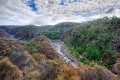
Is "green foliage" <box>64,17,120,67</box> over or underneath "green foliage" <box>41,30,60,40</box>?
over

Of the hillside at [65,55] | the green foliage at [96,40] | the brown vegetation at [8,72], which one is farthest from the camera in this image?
the green foliage at [96,40]

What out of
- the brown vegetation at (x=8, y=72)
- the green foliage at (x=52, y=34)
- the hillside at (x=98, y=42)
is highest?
the brown vegetation at (x=8, y=72)

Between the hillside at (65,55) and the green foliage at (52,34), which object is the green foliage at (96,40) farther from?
the green foliage at (52,34)

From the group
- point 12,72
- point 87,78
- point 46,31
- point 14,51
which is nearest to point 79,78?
point 87,78

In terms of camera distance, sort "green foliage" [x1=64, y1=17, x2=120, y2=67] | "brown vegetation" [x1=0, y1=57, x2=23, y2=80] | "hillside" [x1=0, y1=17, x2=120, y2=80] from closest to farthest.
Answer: "brown vegetation" [x1=0, y1=57, x2=23, y2=80] → "hillside" [x1=0, y1=17, x2=120, y2=80] → "green foliage" [x1=64, y1=17, x2=120, y2=67]

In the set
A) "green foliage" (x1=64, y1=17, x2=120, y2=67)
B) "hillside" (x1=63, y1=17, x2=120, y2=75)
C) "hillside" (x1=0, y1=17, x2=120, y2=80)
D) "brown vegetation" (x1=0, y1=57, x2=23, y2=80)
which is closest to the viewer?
"brown vegetation" (x1=0, y1=57, x2=23, y2=80)

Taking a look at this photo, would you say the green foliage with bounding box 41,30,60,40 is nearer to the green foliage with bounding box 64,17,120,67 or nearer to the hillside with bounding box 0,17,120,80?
the hillside with bounding box 0,17,120,80

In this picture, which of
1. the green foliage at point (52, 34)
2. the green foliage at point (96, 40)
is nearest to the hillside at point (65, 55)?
the green foliage at point (96, 40)

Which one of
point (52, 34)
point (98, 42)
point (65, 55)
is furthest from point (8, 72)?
point (52, 34)

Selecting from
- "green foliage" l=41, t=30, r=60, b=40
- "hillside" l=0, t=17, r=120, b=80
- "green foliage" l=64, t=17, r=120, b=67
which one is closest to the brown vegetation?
"hillside" l=0, t=17, r=120, b=80

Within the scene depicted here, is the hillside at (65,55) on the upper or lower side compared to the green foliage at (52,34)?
upper

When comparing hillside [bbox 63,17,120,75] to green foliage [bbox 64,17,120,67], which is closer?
hillside [bbox 63,17,120,75]

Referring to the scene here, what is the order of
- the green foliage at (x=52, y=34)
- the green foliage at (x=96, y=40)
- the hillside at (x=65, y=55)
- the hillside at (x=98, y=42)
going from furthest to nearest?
1. the green foliage at (x=52, y=34)
2. the green foliage at (x=96, y=40)
3. the hillside at (x=98, y=42)
4. the hillside at (x=65, y=55)
